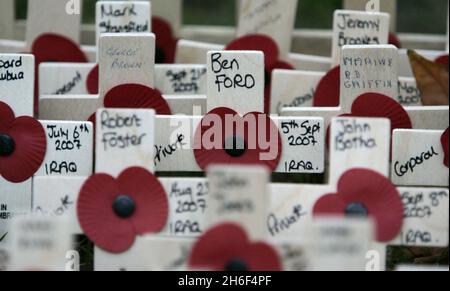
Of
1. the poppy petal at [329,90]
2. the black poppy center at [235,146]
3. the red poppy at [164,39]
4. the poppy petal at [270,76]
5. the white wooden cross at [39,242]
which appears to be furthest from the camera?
the red poppy at [164,39]

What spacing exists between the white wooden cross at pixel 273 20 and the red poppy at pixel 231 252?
34.3 inches

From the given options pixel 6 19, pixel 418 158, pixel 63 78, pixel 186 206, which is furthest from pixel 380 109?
pixel 6 19

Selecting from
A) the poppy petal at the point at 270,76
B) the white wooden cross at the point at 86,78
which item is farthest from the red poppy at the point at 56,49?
the poppy petal at the point at 270,76

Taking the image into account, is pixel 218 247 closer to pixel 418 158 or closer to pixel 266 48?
pixel 418 158

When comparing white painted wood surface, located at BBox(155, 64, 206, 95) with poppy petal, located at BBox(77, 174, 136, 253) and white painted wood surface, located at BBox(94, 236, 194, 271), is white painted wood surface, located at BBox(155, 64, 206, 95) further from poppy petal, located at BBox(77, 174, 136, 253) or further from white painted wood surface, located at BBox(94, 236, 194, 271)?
white painted wood surface, located at BBox(94, 236, 194, 271)

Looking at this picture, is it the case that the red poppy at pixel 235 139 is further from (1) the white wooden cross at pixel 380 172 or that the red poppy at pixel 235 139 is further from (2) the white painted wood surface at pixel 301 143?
(1) the white wooden cross at pixel 380 172

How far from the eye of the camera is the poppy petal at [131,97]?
1578mm

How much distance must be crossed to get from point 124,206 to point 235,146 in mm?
213

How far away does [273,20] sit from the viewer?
1.96m

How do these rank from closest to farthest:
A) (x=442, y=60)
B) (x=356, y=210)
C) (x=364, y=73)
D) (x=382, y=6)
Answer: (x=356, y=210)
(x=364, y=73)
(x=442, y=60)
(x=382, y=6)

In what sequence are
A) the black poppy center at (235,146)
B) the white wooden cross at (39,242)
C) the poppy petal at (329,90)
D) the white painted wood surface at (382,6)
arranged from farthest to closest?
the white painted wood surface at (382,6) → the poppy petal at (329,90) → the black poppy center at (235,146) → the white wooden cross at (39,242)

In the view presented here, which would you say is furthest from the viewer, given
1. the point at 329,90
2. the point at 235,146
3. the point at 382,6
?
the point at 382,6

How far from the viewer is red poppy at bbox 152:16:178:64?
212 cm

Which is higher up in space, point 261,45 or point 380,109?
point 261,45
